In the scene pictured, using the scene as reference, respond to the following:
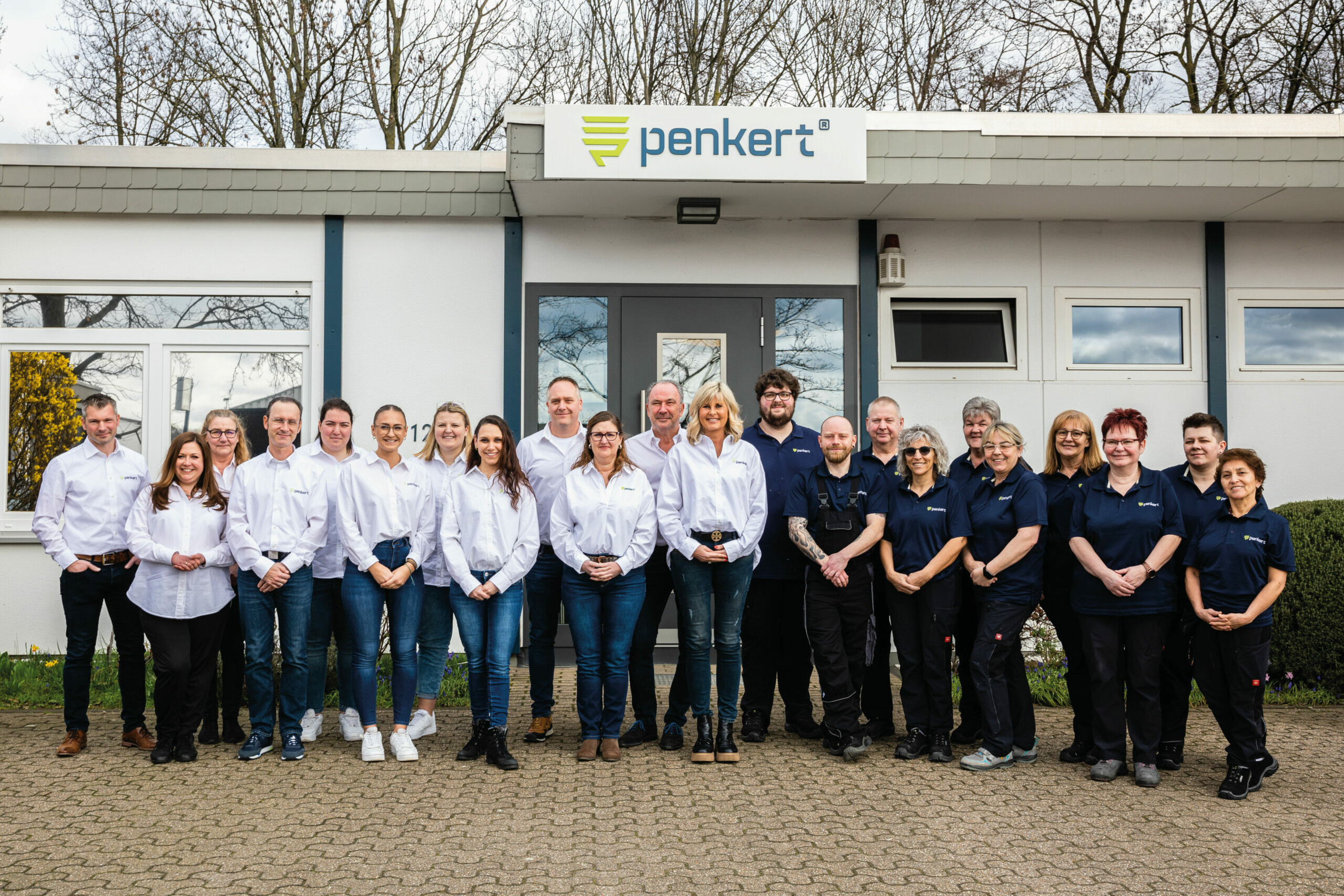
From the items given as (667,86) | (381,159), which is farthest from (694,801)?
(667,86)

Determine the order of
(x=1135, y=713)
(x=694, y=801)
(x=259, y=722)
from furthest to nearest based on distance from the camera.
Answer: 1. (x=259, y=722)
2. (x=1135, y=713)
3. (x=694, y=801)

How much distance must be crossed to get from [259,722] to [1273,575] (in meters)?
4.98

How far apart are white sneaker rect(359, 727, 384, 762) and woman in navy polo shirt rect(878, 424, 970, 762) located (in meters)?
2.62

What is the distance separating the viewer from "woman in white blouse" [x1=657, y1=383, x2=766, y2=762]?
205 inches

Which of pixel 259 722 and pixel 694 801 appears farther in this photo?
pixel 259 722

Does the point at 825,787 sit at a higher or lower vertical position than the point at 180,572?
lower

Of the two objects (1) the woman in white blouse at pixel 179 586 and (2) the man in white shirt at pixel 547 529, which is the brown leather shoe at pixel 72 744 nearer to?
(1) the woman in white blouse at pixel 179 586

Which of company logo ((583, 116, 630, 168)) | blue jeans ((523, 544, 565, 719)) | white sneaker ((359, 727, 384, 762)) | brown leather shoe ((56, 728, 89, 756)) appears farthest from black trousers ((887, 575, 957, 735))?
brown leather shoe ((56, 728, 89, 756))

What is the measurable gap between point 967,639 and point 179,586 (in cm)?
405

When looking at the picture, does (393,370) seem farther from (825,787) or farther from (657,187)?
(825,787)

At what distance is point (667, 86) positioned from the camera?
1552 cm

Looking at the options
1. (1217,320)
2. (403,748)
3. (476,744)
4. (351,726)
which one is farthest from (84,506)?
(1217,320)

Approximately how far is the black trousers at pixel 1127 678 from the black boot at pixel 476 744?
299 centimetres

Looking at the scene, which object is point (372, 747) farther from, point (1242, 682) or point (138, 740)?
point (1242, 682)
